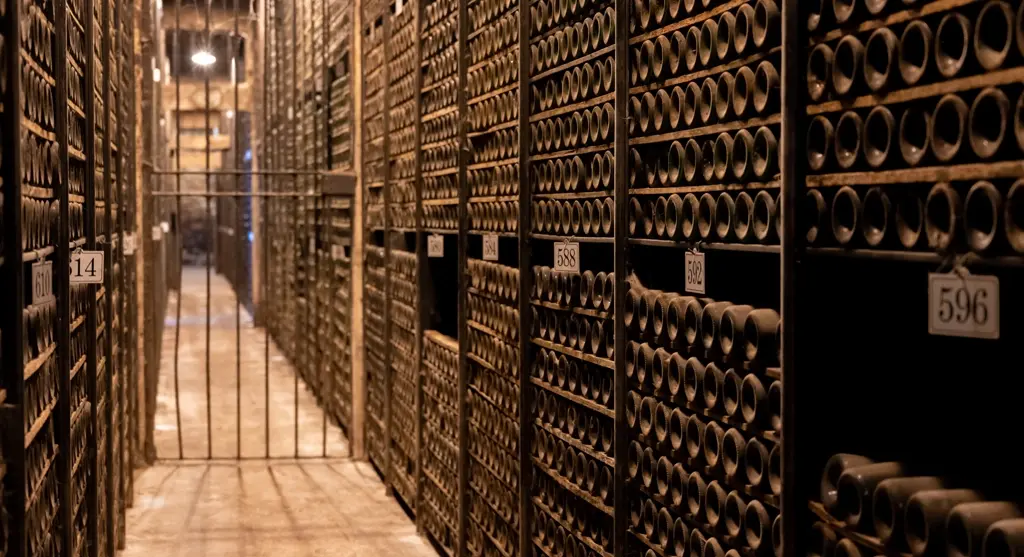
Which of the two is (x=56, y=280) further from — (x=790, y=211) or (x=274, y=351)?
(x=274, y=351)

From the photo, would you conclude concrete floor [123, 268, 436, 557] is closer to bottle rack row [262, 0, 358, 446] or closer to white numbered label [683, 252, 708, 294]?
bottle rack row [262, 0, 358, 446]

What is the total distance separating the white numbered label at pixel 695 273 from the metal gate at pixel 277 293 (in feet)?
20.3

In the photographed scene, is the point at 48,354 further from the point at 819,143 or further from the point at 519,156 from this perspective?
the point at 819,143

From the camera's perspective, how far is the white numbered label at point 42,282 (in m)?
3.74

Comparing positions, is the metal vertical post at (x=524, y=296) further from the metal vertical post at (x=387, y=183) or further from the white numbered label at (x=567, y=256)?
the metal vertical post at (x=387, y=183)

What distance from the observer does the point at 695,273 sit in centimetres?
342

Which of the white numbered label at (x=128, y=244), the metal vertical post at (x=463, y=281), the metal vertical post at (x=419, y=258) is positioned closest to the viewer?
the metal vertical post at (x=463, y=281)

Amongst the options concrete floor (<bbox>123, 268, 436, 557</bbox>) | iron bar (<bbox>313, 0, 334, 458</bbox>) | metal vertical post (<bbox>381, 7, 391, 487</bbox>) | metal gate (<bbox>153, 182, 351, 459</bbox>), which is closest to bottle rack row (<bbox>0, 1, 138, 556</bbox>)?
concrete floor (<bbox>123, 268, 436, 557</bbox>)

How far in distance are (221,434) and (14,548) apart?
740 cm

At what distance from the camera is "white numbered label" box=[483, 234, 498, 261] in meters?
5.52

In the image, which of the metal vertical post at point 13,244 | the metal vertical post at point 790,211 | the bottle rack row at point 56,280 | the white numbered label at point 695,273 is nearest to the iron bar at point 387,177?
the bottle rack row at point 56,280

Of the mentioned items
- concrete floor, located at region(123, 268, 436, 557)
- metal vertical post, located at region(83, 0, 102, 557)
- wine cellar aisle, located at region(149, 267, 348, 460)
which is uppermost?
metal vertical post, located at region(83, 0, 102, 557)

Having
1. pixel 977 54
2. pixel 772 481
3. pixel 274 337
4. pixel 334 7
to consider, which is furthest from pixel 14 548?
pixel 274 337

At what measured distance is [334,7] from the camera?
1095 cm
